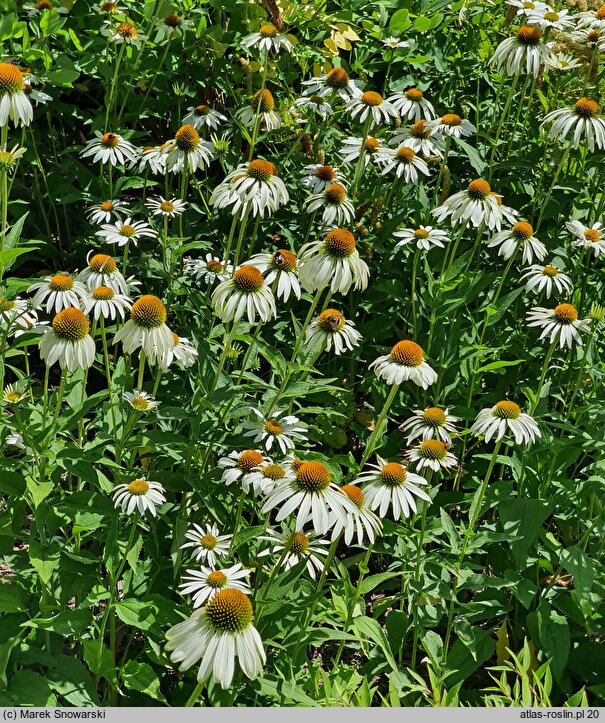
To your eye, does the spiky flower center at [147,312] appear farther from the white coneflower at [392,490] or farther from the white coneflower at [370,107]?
the white coneflower at [370,107]

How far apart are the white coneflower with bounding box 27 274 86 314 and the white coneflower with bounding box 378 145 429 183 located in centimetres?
149

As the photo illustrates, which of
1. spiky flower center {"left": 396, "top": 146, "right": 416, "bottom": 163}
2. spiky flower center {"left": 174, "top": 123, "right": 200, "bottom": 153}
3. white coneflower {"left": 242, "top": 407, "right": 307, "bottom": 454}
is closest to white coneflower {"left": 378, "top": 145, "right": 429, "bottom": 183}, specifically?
spiky flower center {"left": 396, "top": 146, "right": 416, "bottom": 163}

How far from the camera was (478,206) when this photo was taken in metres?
3.19

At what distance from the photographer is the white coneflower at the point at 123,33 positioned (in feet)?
11.9

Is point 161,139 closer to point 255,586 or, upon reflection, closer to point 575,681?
point 255,586

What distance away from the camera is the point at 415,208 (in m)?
3.60

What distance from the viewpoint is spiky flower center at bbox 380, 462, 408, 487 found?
2.33m

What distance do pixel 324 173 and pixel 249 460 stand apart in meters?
1.49

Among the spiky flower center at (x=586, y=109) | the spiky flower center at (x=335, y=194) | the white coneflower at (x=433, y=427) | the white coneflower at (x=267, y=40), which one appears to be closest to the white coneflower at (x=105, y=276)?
the spiky flower center at (x=335, y=194)

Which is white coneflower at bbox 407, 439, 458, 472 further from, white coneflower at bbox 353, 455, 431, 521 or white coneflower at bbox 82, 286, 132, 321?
white coneflower at bbox 82, 286, 132, 321

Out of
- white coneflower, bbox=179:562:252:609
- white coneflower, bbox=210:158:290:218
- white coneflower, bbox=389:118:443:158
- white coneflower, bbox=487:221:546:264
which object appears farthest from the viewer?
white coneflower, bbox=389:118:443:158

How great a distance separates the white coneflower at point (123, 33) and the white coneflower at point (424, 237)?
144 centimetres

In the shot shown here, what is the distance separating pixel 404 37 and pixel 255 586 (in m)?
3.12
